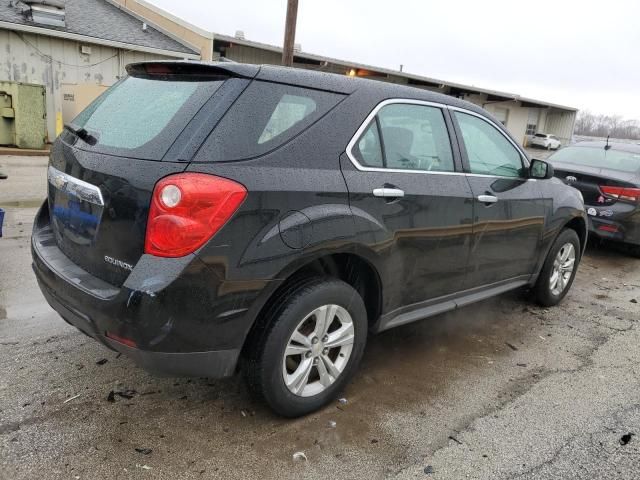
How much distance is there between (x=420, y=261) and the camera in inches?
126

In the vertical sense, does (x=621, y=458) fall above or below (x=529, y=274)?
below

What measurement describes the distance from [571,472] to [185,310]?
2.02 m

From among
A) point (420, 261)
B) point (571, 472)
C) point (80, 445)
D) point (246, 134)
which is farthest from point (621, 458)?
point (80, 445)

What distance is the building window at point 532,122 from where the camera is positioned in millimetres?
37219

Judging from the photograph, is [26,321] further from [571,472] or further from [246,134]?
[571,472]

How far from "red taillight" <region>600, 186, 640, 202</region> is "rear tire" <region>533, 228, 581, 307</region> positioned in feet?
7.00

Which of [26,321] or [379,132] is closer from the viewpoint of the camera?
[379,132]

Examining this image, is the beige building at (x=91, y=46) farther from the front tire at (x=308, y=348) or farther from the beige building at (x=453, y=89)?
the front tire at (x=308, y=348)

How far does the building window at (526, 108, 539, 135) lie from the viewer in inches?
1465

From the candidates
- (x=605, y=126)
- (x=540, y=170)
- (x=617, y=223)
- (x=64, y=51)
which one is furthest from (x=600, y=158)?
(x=605, y=126)

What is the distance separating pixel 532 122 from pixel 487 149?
123 ft

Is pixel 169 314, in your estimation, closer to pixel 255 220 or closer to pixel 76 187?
pixel 255 220

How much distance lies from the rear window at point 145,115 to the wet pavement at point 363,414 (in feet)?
4.54

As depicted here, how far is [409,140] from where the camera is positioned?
10.4ft
